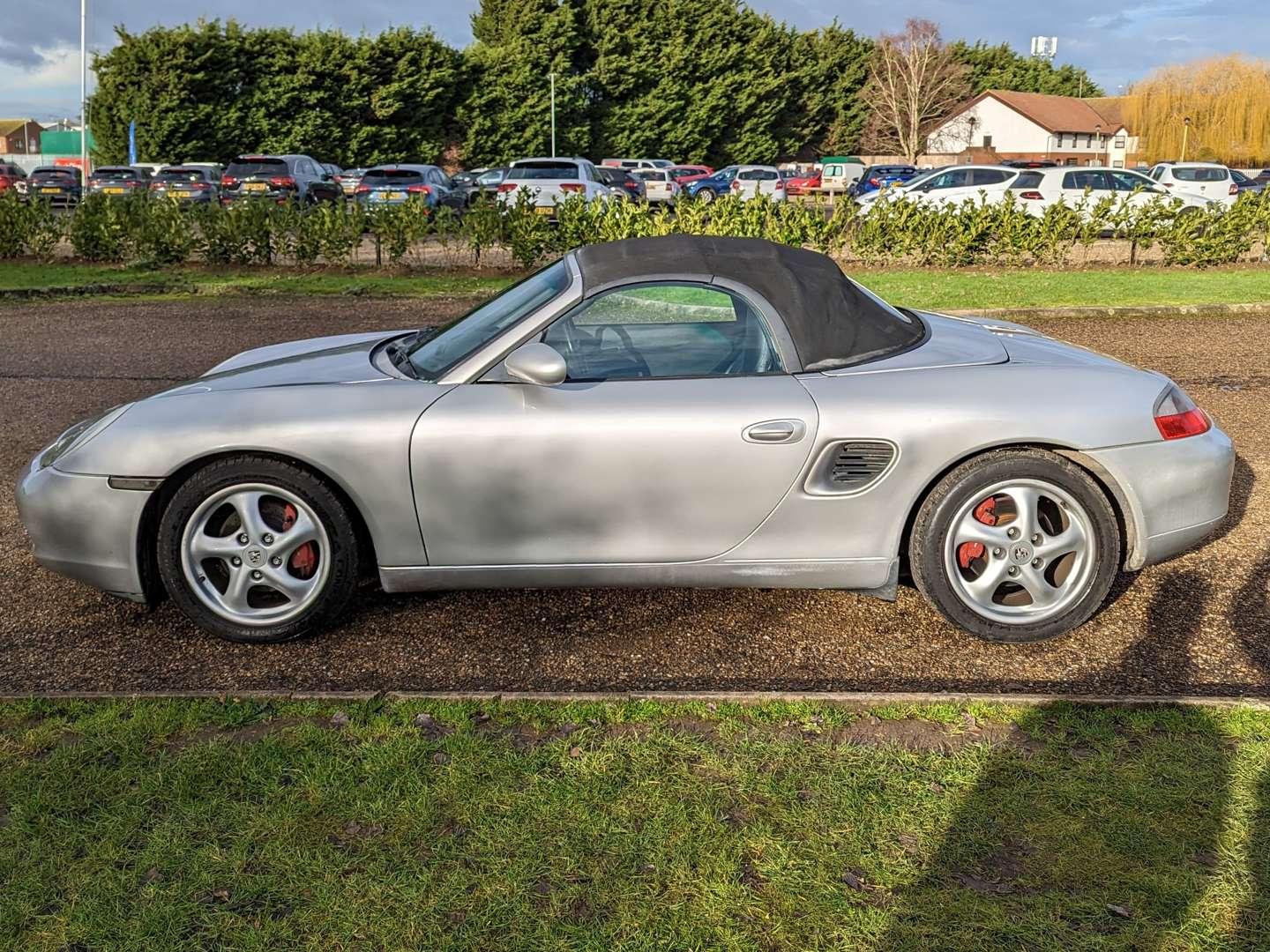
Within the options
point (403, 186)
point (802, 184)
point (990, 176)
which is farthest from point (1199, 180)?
point (403, 186)

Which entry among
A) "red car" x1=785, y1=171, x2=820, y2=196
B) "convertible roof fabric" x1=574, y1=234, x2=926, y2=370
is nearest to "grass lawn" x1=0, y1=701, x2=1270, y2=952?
"convertible roof fabric" x1=574, y1=234, x2=926, y2=370

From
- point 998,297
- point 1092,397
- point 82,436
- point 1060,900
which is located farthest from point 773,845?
point 998,297

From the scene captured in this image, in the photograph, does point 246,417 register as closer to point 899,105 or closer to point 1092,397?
point 1092,397

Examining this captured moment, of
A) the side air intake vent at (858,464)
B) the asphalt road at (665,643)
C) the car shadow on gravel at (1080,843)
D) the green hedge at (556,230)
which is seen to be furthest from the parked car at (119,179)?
the car shadow on gravel at (1080,843)

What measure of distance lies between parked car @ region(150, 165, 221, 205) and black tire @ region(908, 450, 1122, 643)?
89.7ft

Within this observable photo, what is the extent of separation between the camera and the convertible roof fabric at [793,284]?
435 centimetres

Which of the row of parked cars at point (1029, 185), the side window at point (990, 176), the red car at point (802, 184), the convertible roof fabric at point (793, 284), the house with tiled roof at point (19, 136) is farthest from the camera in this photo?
the house with tiled roof at point (19, 136)

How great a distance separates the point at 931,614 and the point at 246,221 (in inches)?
597

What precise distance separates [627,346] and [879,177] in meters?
34.5

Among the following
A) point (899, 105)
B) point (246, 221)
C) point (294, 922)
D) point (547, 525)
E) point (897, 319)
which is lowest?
point (294, 922)

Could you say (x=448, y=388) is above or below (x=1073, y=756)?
above

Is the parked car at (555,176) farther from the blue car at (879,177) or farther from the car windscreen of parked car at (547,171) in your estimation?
the blue car at (879,177)

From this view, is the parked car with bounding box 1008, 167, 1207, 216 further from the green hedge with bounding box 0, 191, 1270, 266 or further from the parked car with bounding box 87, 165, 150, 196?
the parked car with bounding box 87, 165, 150, 196

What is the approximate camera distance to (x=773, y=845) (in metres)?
2.99
